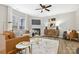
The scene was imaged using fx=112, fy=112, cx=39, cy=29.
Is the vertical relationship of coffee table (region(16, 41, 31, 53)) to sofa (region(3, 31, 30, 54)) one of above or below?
below

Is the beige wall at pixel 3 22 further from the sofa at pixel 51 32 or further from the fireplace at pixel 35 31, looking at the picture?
the sofa at pixel 51 32

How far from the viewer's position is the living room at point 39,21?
2525mm

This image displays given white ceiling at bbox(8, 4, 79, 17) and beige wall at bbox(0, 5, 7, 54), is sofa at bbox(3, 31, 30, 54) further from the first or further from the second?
white ceiling at bbox(8, 4, 79, 17)

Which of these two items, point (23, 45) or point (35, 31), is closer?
point (23, 45)

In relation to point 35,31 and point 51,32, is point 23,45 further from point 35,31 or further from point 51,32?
point 51,32

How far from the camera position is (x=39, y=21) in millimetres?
2807

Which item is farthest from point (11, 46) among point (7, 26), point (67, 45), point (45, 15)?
point (67, 45)

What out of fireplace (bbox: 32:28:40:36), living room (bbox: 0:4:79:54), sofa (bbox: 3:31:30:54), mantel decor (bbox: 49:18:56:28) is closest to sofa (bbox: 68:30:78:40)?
living room (bbox: 0:4:79:54)

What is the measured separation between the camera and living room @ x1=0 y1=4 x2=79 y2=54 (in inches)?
99.4

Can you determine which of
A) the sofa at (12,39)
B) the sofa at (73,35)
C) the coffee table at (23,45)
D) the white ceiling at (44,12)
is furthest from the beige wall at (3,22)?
the sofa at (73,35)

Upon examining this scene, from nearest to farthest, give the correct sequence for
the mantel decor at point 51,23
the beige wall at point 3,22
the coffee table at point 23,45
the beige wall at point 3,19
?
the beige wall at point 3,22
the beige wall at point 3,19
the coffee table at point 23,45
the mantel decor at point 51,23

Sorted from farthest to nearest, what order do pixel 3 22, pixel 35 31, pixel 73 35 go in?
pixel 35 31, pixel 73 35, pixel 3 22

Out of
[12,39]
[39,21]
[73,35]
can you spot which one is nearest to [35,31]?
[39,21]
